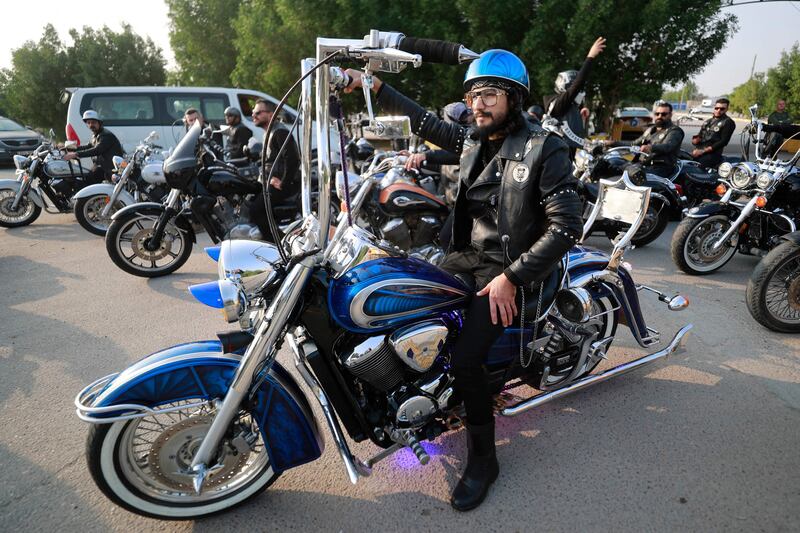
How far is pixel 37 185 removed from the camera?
725cm

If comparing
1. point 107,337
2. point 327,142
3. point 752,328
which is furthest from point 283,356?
point 752,328

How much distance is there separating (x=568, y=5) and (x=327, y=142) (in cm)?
1211

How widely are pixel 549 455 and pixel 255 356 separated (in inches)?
64.3

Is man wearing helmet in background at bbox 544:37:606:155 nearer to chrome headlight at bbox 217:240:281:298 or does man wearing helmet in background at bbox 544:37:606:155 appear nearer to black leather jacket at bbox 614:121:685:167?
black leather jacket at bbox 614:121:685:167

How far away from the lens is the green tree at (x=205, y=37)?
22.1 metres

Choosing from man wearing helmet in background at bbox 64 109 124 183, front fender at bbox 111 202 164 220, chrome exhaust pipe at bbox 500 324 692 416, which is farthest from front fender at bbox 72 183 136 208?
chrome exhaust pipe at bbox 500 324 692 416

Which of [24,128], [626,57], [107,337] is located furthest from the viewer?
[24,128]

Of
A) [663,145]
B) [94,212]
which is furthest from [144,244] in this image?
[663,145]

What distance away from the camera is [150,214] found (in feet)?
15.9

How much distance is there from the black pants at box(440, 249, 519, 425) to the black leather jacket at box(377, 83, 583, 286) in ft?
0.70

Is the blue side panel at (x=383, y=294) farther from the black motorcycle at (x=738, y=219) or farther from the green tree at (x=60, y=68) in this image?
the green tree at (x=60, y=68)

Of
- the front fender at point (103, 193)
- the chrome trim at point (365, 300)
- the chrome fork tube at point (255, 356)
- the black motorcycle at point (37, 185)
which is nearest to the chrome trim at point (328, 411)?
the chrome fork tube at point (255, 356)

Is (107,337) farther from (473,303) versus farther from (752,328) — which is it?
(752,328)

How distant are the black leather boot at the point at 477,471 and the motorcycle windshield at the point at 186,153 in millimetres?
3822
